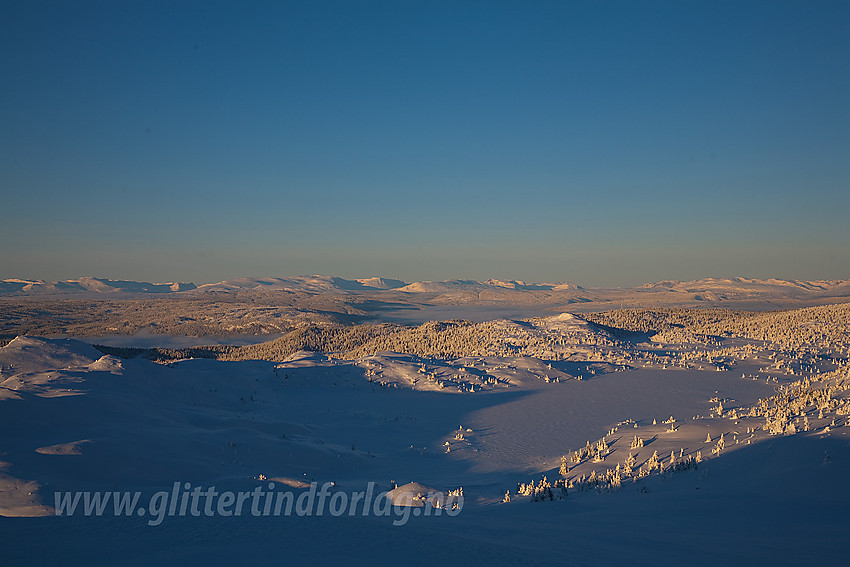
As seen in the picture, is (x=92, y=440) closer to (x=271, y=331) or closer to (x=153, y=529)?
(x=153, y=529)

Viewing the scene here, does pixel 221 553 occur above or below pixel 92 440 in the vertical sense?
above

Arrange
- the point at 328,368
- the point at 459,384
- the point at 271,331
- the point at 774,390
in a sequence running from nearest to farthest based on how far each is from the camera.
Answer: the point at 774,390, the point at 459,384, the point at 328,368, the point at 271,331

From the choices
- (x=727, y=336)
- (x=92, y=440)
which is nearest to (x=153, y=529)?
(x=92, y=440)

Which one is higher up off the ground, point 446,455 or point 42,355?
point 42,355

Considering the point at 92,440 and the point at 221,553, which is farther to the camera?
the point at 92,440

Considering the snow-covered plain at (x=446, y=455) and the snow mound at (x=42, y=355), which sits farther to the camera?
the snow mound at (x=42, y=355)

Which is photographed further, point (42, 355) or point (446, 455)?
point (42, 355)

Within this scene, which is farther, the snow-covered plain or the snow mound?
the snow mound

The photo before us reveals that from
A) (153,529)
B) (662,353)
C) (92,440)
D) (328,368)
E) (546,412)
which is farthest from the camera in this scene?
(662,353)
